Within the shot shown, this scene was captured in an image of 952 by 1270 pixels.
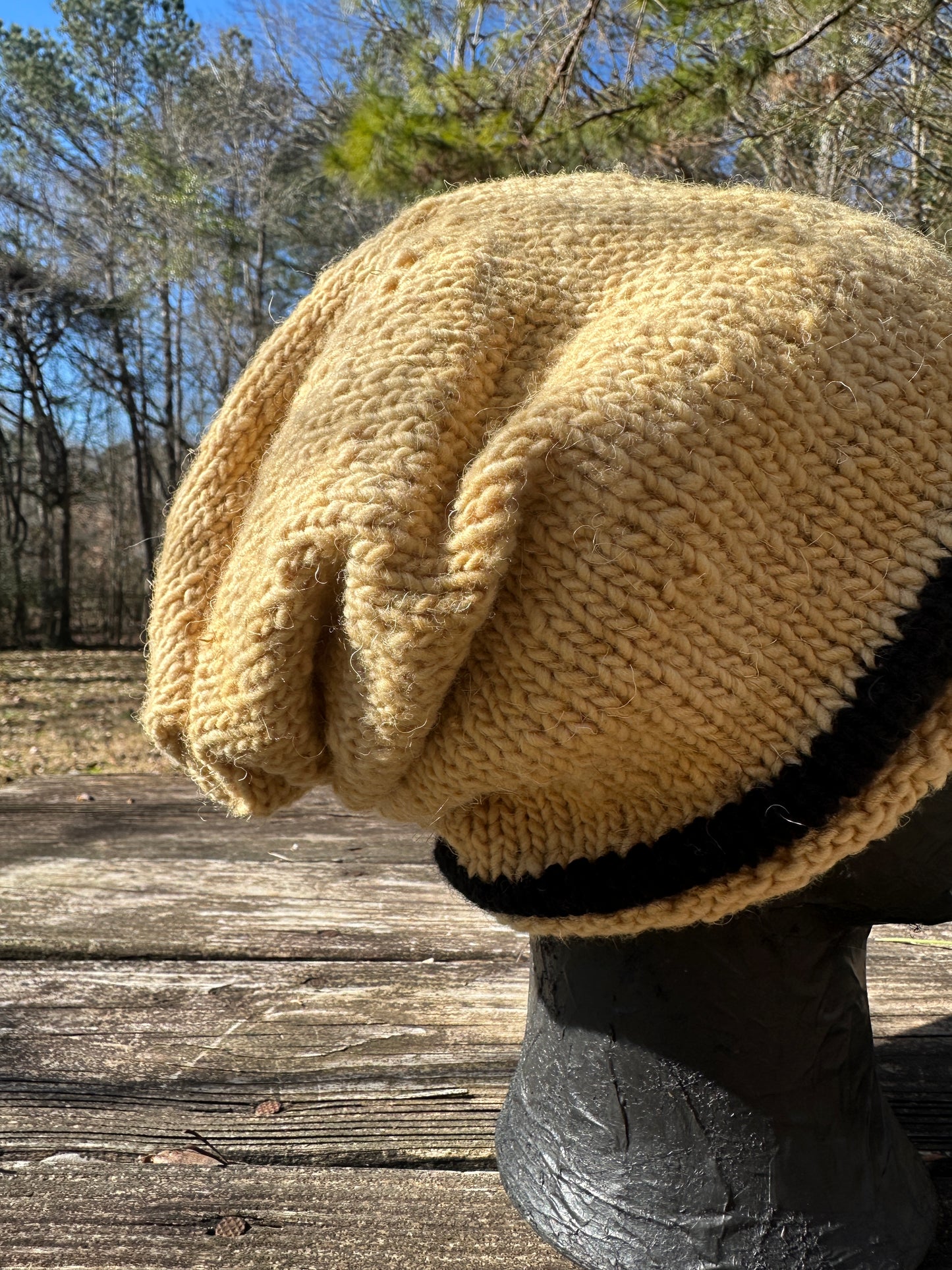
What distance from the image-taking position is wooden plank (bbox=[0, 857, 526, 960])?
1.41 meters

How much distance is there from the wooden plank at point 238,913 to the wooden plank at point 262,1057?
4 cm

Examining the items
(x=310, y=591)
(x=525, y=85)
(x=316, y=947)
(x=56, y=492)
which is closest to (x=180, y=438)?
(x=56, y=492)

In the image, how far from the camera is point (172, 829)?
1888 mm

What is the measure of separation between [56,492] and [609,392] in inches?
362

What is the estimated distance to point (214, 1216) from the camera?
883 millimetres

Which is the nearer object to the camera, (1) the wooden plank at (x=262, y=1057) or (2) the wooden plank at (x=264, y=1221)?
(2) the wooden plank at (x=264, y=1221)

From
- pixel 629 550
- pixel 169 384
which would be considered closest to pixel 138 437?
pixel 169 384

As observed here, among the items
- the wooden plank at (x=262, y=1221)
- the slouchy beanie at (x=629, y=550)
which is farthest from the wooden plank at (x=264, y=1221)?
the slouchy beanie at (x=629, y=550)

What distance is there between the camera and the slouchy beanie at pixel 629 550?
24.9 inches

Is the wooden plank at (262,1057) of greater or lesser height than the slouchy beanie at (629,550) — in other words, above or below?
below

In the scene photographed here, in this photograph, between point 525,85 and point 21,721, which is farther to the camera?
point 21,721

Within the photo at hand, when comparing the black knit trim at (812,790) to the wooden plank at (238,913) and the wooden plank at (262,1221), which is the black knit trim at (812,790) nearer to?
the wooden plank at (262,1221)

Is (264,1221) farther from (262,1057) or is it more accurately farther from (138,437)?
(138,437)

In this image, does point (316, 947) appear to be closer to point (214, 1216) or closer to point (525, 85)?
point (214, 1216)
